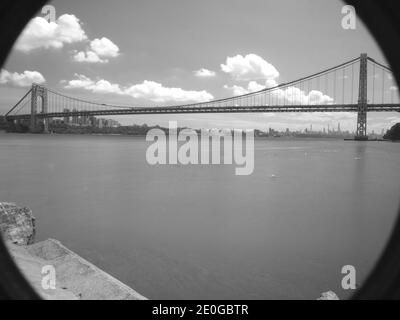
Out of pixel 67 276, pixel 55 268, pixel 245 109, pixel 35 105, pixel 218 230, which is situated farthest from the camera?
pixel 35 105

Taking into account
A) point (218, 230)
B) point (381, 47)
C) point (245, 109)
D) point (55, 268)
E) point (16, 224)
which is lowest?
point (218, 230)

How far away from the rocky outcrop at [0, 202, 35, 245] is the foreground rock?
326mm

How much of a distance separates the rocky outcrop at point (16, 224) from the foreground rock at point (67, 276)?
326mm

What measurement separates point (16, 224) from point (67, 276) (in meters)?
1.85

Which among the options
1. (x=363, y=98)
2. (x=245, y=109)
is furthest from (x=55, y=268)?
(x=363, y=98)

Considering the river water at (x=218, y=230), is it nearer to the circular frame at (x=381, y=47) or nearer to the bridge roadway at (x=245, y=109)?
the circular frame at (x=381, y=47)

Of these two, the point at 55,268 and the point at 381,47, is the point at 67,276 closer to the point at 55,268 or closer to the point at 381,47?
the point at 55,268

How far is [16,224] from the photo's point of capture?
15.6 feet

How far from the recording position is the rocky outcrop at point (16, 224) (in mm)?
4555

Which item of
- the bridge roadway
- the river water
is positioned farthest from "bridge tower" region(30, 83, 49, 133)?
the river water

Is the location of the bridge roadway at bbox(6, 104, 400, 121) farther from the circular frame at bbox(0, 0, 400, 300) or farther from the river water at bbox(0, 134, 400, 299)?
the circular frame at bbox(0, 0, 400, 300)

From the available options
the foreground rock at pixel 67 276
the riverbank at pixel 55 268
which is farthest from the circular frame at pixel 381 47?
the foreground rock at pixel 67 276

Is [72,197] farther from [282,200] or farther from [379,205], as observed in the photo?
[379,205]

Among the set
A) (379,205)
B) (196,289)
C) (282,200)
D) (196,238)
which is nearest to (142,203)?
(196,238)
